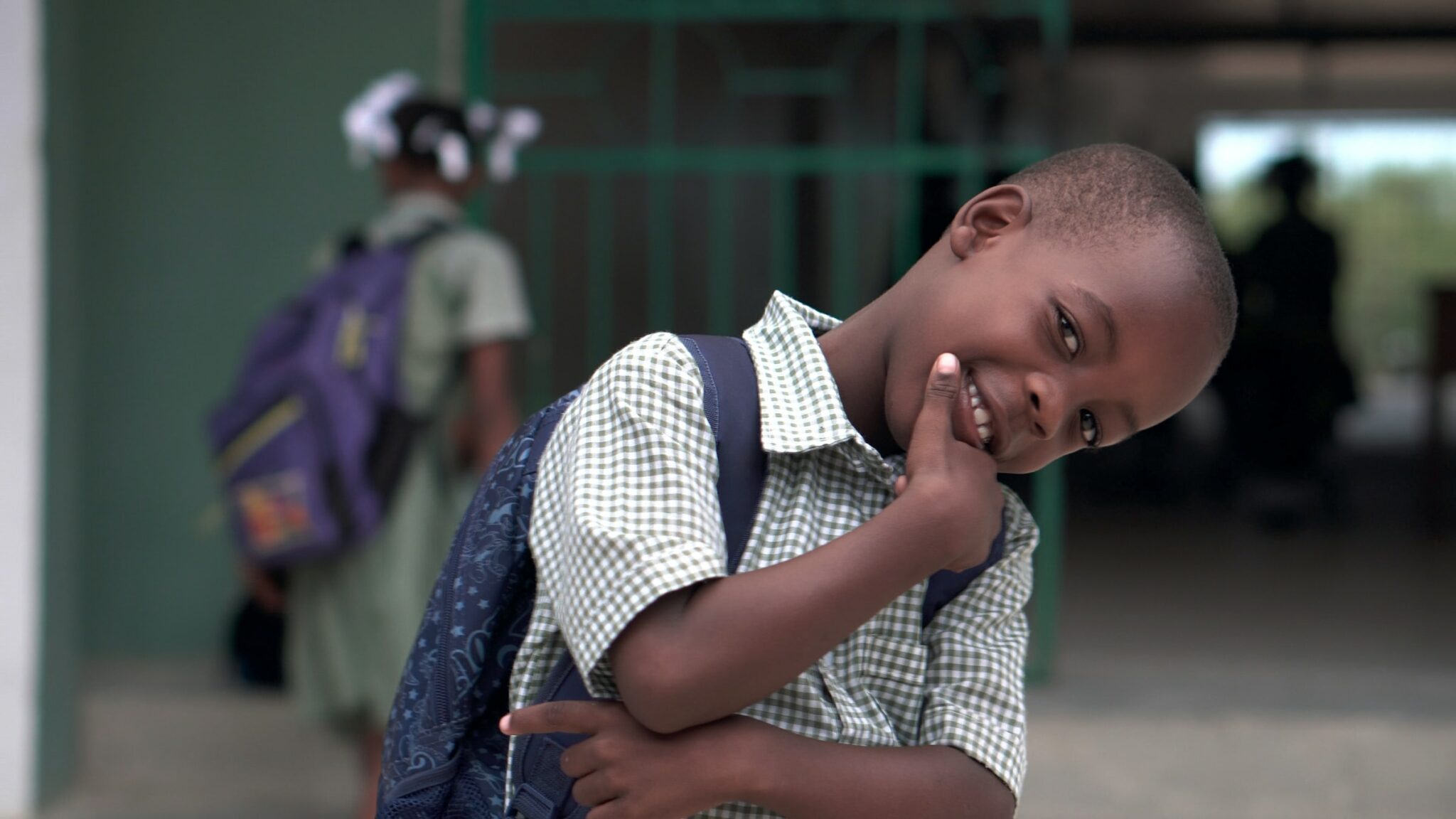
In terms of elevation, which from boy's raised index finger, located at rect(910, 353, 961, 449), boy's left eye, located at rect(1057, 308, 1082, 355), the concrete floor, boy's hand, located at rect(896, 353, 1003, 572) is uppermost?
boy's left eye, located at rect(1057, 308, 1082, 355)

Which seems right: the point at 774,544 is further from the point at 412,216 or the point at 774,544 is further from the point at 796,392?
the point at 412,216

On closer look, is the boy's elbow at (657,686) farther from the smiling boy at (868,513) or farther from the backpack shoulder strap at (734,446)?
the backpack shoulder strap at (734,446)

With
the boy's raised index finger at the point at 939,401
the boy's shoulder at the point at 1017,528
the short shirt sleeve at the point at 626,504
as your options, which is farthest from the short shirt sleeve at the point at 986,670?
the short shirt sleeve at the point at 626,504

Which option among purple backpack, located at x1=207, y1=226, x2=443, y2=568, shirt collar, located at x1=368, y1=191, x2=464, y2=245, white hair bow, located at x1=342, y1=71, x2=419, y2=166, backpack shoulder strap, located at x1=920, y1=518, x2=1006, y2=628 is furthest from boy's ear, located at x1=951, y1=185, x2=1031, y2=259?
white hair bow, located at x1=342, y1=71, x2=419, y2=166

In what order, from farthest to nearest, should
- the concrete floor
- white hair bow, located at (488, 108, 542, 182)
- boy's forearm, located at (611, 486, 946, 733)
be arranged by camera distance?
the concrete floor, white hair bow, located at (488, 108, 542, 182), boy's forearm, located at (611, 486, 946, 733)

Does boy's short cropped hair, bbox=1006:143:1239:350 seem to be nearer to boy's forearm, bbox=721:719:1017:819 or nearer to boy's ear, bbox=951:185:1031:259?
boy's ear, bbox=951:185:1031:259

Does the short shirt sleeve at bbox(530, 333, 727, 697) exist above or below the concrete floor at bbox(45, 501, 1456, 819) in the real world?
above

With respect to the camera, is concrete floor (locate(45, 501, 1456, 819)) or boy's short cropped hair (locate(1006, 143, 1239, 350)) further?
concrete floor (locate(45, 501, 1456, 819))

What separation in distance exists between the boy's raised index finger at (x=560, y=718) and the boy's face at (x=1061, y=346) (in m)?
0.29

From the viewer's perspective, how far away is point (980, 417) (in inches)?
43.3

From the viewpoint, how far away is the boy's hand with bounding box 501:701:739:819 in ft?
3.44

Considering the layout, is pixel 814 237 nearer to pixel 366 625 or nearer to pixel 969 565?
pixel 366 625

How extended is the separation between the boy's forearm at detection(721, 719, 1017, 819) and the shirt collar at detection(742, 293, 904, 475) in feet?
0.65

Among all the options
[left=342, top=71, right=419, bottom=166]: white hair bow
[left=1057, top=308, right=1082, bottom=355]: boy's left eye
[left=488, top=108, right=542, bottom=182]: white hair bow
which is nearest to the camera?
[left=1057, top=308, right=1082, bottom=355]: boy's left eye
